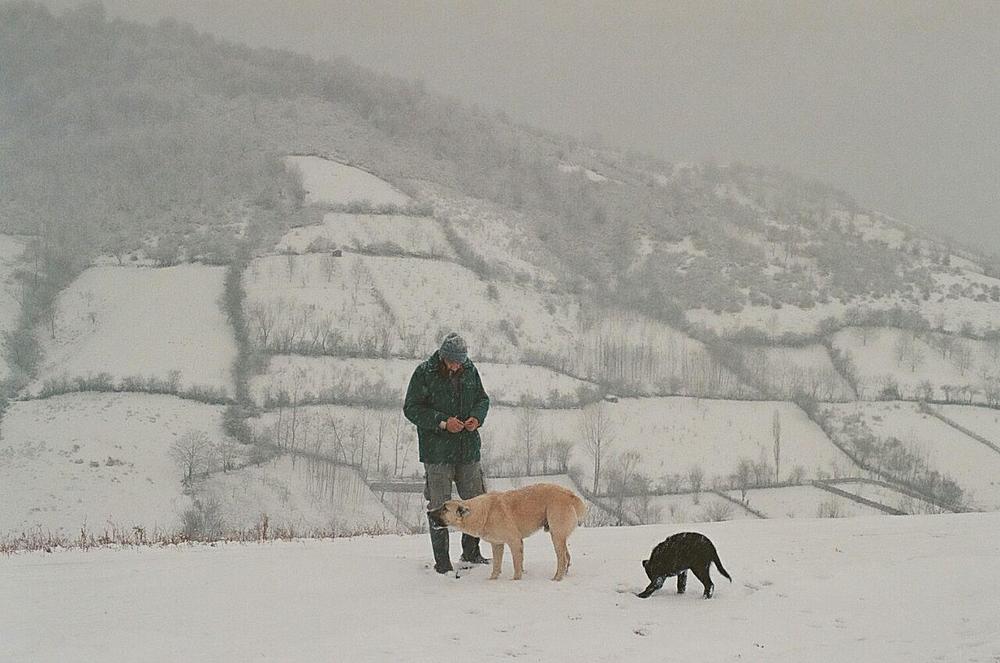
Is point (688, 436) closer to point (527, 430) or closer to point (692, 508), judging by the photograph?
point (692, 508)

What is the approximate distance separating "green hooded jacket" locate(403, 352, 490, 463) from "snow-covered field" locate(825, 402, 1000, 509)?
62284 mm

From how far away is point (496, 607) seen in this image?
26.1 ft

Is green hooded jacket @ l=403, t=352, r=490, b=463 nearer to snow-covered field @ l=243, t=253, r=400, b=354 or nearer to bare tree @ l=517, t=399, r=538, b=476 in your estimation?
bare tree @ l=517, t=399, r=538, b=476

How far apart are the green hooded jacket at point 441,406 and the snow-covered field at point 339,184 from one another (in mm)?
97021

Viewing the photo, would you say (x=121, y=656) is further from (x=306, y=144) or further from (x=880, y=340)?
(x=306, y=144)

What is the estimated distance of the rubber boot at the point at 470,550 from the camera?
32.7ft

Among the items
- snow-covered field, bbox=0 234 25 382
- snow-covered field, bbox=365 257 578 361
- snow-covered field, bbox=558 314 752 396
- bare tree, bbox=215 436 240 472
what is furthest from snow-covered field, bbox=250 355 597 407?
snow-covered field, bbox=0 234 25 382

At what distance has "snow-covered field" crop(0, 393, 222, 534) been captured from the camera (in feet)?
158

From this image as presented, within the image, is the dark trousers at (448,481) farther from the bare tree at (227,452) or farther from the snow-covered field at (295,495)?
the bare tree at (227,452)

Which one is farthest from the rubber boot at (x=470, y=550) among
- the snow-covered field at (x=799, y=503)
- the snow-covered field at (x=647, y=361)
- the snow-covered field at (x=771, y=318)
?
the snow-covered field at (x=771, y=318)

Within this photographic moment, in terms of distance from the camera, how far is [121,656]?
630cm

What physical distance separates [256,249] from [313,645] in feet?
303

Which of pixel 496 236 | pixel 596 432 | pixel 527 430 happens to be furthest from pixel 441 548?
pixel 496 236

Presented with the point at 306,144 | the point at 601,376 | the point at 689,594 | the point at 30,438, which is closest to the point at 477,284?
the point at 601,376
